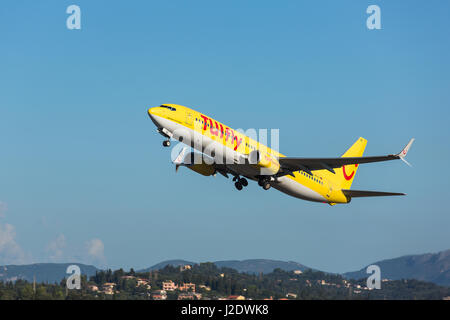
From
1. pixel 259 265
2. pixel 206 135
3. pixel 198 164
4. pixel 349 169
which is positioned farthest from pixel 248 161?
pixel 259 265

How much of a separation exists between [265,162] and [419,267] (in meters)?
66.0

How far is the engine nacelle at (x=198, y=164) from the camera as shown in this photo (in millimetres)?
65625

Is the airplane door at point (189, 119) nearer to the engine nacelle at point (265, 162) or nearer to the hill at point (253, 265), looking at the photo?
the engine nacelle at point (265, 162)

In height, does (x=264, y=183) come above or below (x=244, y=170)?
below

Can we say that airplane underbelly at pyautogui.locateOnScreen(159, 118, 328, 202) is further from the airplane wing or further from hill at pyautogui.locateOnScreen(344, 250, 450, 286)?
hill at pyautogui.locateOnScreen(344, 250, 450, 286)

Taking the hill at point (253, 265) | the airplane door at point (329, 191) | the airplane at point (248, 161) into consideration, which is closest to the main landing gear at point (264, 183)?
the airplane at point (248, 161)

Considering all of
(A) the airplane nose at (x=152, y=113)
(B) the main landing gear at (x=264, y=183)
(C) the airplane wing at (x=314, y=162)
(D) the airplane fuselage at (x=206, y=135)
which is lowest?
(B) the main landing gear at (x=264, y=183)

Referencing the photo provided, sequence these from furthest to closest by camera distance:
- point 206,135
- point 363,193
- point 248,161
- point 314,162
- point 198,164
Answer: point 363,193, point 198,164, point 314,162, point 248,161, point 206,135

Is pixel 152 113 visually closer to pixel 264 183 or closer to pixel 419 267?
pixel 264 183

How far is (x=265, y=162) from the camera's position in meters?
59.2

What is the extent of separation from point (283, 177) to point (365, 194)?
11.5 metres

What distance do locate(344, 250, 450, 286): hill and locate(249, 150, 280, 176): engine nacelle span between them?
3898cm

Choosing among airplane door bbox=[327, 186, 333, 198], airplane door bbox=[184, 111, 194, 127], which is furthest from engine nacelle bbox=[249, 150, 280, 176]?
airplane door bbox=[327, 186, 333, 198]
